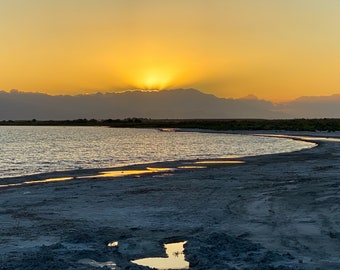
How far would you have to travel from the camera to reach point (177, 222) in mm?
12219

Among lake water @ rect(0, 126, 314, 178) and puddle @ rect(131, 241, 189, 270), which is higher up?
puddle @ rect(131, 241, 189, 270)

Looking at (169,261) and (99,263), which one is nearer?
(99,263)

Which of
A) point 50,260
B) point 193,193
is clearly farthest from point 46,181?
point 50,260

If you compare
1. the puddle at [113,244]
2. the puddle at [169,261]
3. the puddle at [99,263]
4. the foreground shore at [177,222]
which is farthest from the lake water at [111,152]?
the puddle at [169,261]

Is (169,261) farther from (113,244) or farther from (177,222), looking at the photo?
(177,222)

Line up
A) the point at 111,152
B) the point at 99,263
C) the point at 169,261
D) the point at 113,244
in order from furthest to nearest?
the point at 111,152 → the point at 113,244 → the point at 169,261 → the point at 99,263

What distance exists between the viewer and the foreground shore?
8828 millimetres

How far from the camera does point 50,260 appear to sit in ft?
28.0

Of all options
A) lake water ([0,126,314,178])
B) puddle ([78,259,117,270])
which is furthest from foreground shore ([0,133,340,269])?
lake water ([0,126,314,178])

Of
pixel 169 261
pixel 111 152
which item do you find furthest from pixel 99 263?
pixel 111 152

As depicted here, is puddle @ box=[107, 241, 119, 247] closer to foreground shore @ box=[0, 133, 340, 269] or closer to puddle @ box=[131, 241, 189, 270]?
foreground shore @ box=[0, 133, 340, 269]

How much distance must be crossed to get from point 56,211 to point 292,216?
675 cm

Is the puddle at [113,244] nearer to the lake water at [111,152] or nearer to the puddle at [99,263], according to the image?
the puddle at [99,263]

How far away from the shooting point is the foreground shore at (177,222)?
8.83 meters
